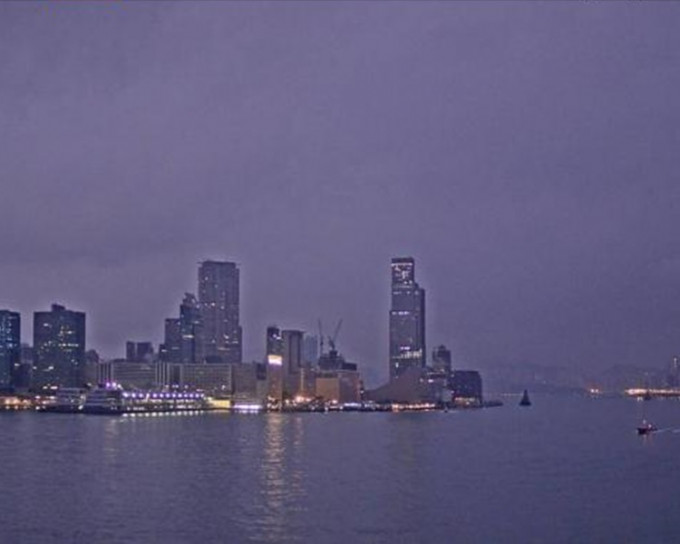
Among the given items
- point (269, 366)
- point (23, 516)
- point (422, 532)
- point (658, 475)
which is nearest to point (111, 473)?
point (23, 516)

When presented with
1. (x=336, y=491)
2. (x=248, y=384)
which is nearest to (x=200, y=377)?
(x=248, y=384)

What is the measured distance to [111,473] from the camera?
113 feet

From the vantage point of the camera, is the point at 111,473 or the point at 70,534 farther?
the point at 111,473

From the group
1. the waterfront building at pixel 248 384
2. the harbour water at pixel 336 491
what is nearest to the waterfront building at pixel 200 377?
the waterfront building at pixel 248 384

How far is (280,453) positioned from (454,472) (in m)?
10.4

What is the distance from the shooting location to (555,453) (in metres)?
45.0

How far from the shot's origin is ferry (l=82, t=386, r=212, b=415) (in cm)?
10138

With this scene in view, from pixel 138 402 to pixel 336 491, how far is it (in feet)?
274

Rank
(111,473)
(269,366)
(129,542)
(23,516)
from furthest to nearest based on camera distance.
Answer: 1. (269,366)
2. (111,473)
3. (23,516)
4. (129,542)

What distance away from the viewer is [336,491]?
29344mm

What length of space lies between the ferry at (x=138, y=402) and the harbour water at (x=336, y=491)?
5005cm

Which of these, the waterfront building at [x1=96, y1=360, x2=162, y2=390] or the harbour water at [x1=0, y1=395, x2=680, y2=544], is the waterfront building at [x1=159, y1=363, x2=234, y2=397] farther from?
the harbour water at [x1=0, y1=395, x2=680, y2=544]

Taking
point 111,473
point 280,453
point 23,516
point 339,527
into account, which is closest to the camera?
point 339,527

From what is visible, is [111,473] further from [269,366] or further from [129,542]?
[269,366]
